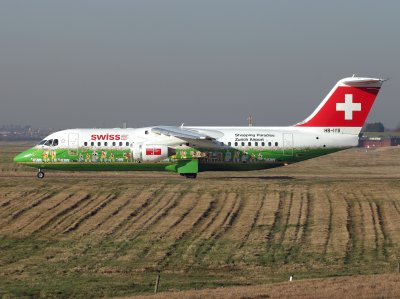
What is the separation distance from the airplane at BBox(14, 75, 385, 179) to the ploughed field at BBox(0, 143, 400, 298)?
165cm

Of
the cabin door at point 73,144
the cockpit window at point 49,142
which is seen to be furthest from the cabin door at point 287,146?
the cockpit window at point 49,142

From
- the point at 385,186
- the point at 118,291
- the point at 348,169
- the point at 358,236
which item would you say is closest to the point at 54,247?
the point at 118,291

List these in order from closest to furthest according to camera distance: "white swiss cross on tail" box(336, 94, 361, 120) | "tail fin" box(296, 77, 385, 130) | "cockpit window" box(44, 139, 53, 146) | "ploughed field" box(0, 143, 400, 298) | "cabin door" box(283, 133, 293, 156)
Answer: "ploughed field" box(0, 143, 400, 298)
"cabin door" box(283, 133, 293, 156)
"tail fin" box(296, 77, 385, 130)
"white swiss cross on tail" box(336, 94, 361, 120)
"cockpit window" box(44, 139, 53, 146)

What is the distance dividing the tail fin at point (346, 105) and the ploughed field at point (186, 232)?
409 centimetres

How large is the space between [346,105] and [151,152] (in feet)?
46.1

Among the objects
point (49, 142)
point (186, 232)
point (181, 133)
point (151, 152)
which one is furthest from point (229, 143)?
point (186, 232)

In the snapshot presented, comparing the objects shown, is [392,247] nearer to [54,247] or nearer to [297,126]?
[54,247]

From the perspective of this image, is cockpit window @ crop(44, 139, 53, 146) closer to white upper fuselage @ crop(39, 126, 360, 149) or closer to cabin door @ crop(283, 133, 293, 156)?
white upper fuselage @ crop(39, 126, 360, 149)

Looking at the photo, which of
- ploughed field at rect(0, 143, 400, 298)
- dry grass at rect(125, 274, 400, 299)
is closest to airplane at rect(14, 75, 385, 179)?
ploughed field at rect(0, 143, 400, 298)

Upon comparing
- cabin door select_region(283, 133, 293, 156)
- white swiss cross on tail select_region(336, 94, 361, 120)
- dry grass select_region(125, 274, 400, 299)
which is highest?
white swiss cross on tail select_region(336, 94, 361, 120)

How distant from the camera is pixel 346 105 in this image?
181 ft

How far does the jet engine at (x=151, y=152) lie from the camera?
177 feet

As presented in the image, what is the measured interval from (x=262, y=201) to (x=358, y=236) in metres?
8.30

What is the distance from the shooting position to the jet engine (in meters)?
54.0
